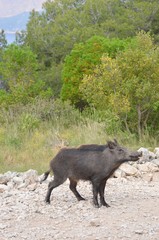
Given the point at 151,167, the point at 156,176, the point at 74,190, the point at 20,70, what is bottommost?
the point at 156,176

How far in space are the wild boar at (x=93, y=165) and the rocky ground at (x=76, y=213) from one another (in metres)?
0.35

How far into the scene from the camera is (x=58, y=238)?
686 centimetres

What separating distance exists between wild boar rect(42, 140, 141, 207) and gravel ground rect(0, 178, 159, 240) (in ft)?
Answer: 1.10

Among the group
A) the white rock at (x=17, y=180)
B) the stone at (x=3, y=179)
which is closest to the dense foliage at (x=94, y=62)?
the stone at (x=3, y=179)

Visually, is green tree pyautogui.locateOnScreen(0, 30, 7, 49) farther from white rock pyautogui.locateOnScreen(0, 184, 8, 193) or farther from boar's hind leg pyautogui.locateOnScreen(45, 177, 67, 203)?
boar's hind leg pyautogui.locateOnScreen(45, 177, 67, 203)

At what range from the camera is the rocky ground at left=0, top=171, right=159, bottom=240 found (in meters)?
7.00

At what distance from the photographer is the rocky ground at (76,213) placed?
700 cm

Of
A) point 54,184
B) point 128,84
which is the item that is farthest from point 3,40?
point 54,184

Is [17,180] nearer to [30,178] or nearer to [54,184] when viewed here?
[30,178]

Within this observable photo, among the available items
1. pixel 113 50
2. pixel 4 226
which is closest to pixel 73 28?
pixel 113 50

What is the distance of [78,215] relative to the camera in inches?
307

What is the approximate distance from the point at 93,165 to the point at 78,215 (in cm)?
92

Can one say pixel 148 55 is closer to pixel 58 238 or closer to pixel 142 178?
pixel 142 178

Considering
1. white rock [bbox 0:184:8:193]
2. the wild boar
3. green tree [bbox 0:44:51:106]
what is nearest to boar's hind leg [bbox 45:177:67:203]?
the wild boar
